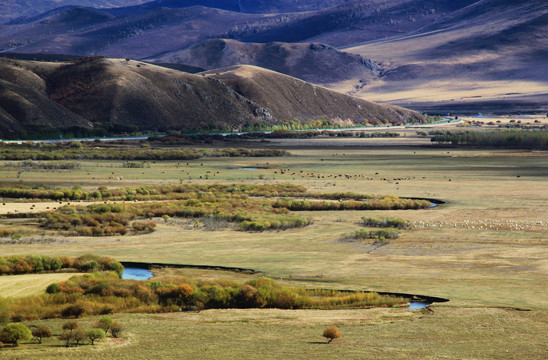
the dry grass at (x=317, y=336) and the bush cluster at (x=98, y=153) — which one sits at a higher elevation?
the dry grass at (x=317, y=336)

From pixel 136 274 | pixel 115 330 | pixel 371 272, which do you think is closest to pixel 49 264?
pixel 136 274

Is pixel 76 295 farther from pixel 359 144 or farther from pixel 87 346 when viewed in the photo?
pixel 359 144

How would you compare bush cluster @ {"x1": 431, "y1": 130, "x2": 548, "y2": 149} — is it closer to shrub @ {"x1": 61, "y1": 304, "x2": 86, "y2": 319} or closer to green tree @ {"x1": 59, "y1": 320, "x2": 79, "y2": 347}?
shrub @ {"x1": 61, "y1": 304, "x2": 86, "y2": 319}

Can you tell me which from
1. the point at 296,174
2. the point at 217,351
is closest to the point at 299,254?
the point at 217,351

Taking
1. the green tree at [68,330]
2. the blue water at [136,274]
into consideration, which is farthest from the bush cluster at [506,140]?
the green tree at [68,330]

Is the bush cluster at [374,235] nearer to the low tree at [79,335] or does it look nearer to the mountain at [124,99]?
the low tree at [79,335]

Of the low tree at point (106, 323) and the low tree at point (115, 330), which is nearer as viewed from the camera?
the low tree at point (115, 330)

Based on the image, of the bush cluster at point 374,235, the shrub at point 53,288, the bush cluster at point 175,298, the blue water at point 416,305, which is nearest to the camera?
the bush cluster at point 175,298
